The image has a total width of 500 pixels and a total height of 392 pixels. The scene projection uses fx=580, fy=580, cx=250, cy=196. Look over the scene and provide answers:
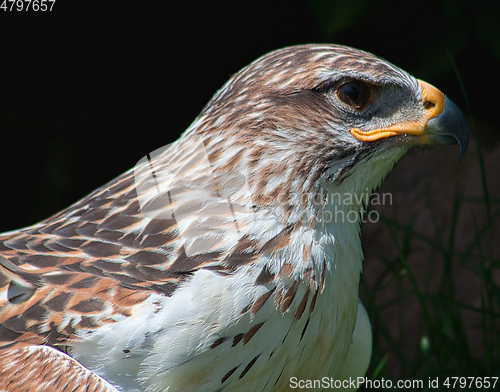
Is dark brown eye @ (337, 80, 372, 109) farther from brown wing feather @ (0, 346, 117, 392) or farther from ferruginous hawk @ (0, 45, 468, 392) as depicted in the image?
brown wing feather @ (0, 346, 117, 392)

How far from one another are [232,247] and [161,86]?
3.13 meters

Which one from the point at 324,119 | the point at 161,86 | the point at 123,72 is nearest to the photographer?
the point at 324,119

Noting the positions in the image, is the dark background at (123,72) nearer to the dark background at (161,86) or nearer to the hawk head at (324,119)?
the dark background at (161,86)

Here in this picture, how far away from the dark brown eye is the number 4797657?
2.71 metres

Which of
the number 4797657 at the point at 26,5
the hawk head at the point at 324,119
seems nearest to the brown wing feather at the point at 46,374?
the hawk head at the point at 324,119

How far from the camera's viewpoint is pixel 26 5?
3779 millimetres

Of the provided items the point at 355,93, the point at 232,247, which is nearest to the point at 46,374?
the point at 232,247

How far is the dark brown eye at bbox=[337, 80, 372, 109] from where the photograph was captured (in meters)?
1.83

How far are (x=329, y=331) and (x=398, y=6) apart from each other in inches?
100

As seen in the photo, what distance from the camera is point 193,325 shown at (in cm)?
156

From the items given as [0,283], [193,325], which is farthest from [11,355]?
[193,325]

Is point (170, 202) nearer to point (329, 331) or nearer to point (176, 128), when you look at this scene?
point (329, 331)

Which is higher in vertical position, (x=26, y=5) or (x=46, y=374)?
(x=26, y=5)

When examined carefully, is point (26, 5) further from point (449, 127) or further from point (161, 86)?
point (449, 127)
